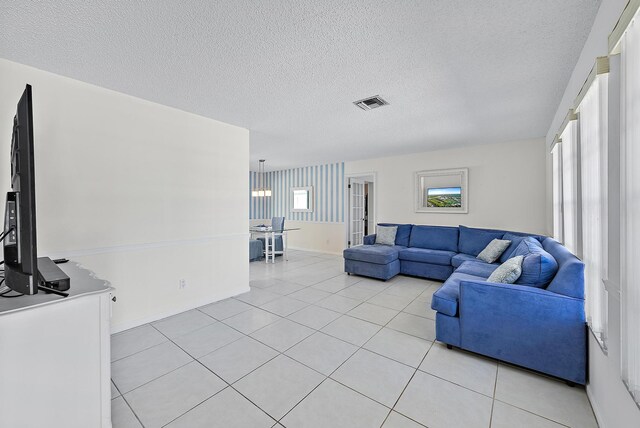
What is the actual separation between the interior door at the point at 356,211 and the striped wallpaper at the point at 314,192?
261mm

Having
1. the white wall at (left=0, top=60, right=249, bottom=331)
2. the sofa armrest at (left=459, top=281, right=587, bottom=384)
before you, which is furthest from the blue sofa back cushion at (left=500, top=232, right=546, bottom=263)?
the white wall at (left=0, top=60, right=249, bottom=331)

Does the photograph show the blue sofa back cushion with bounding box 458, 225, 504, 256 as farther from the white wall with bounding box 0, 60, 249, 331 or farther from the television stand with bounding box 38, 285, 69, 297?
the television stand with bounding box 38, 285, 69, 297

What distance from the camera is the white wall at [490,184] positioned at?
4652 millimetres

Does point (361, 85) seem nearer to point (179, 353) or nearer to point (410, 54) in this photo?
point (410, 54)

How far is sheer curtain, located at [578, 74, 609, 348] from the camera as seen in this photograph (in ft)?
4.86

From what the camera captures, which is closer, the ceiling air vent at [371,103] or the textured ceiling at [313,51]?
the textured ceiling at [313,51]

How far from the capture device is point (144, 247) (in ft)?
9.68

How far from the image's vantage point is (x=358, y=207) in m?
7.51

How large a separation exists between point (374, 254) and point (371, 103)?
254cm

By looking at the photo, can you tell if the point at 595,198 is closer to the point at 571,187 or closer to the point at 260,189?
the point at 571,187

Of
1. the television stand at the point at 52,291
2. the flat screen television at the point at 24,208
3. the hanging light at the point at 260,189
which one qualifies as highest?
the hanging light at the point at 260,189

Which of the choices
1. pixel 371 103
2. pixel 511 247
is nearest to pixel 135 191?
pixel 371 103

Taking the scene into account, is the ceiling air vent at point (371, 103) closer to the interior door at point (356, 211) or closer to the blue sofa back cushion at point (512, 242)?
the blue sofa back cushion at point (512, 242)

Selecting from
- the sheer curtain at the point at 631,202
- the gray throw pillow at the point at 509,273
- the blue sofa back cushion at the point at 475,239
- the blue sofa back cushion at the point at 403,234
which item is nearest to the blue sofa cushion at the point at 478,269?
the blue sofa back cushion at the point at 475,239
